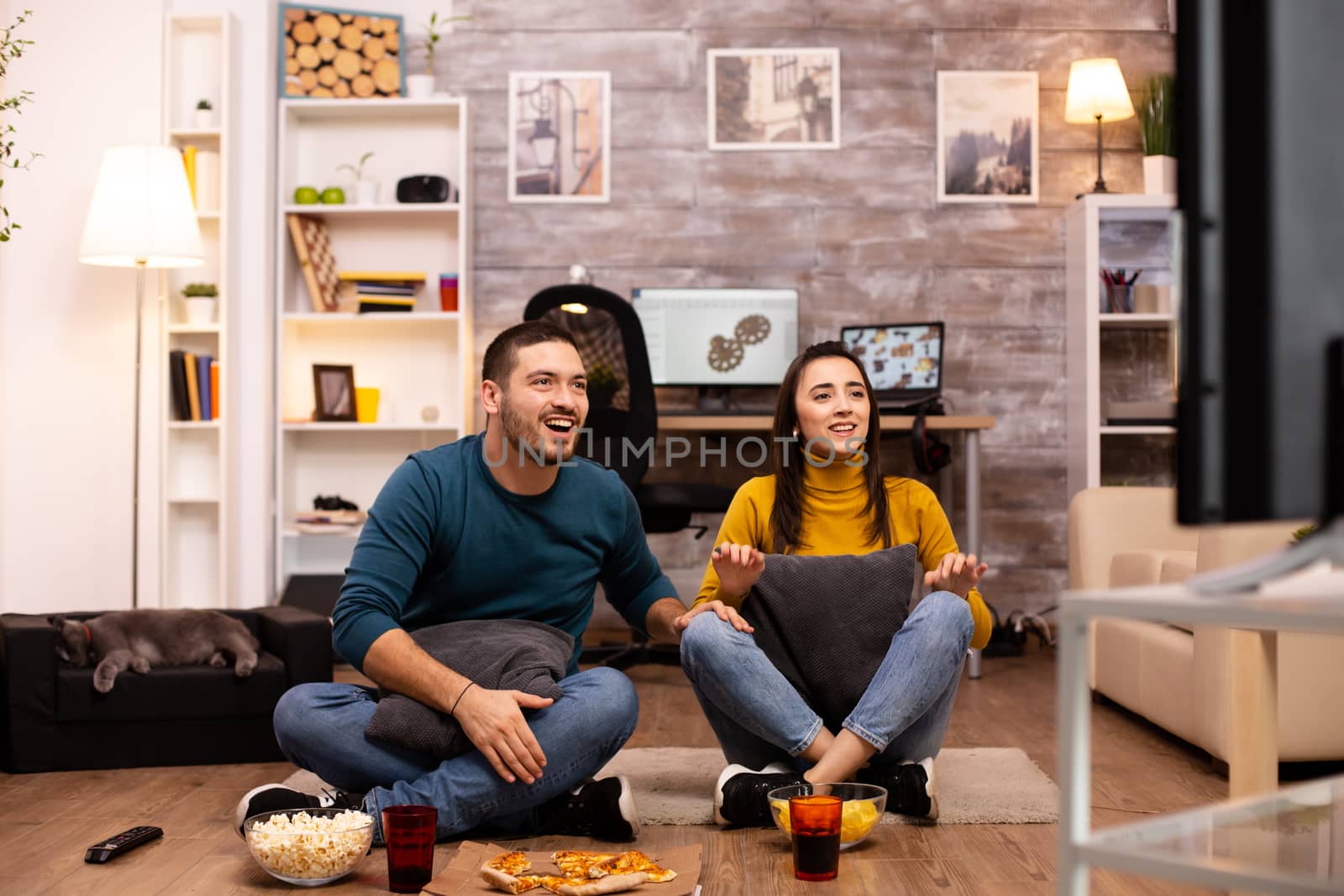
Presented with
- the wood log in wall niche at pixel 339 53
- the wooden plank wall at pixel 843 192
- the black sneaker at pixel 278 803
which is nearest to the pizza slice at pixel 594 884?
the black sneaker at pixel 278 803

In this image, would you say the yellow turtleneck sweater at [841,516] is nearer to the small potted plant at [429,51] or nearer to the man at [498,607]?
the man at [498,607]

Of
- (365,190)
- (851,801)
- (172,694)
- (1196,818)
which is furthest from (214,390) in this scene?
(1196,818)

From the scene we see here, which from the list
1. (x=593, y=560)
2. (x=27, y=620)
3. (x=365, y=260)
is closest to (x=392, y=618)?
(x=593, y=560)

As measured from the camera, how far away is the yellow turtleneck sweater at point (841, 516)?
7.41ft

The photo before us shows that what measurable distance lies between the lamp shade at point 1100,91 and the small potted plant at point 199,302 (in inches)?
121

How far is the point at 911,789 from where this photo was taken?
2.04 m

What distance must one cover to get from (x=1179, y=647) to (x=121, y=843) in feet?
6.81

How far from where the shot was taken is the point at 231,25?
14.1ft

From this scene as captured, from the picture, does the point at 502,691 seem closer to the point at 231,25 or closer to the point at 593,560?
the point at 593,560

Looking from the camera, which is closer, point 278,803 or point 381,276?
point 278,803

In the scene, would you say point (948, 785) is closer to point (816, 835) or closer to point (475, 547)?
point (816, 835)

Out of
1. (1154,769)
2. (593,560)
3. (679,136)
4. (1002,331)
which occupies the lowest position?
(1154,769)

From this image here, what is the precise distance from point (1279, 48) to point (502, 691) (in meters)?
1.44

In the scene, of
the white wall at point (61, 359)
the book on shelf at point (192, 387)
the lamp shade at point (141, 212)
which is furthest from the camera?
the book on shelf at point (192, 387)
